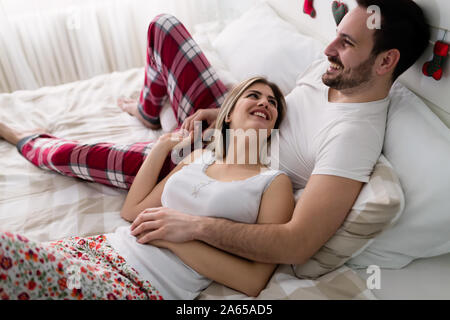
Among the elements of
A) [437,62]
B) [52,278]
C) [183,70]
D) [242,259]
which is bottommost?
[242,259]

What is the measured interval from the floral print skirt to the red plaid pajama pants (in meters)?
0.49

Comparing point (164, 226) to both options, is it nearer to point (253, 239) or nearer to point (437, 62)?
point (253, 239)

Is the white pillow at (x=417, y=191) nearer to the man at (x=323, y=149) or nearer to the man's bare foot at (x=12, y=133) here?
the man at (x=323, y=149)

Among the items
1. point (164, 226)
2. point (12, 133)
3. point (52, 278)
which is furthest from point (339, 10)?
point (12, 133)

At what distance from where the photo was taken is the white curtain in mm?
2525

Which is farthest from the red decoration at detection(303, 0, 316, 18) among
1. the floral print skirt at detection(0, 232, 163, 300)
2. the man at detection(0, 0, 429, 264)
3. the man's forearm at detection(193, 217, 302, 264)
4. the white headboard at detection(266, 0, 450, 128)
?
the floral print skirt at detection(0, 232, 163, 300)

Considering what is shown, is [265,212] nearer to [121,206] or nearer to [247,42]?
[121,206]

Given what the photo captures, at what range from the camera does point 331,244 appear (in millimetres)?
914

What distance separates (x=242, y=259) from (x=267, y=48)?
0.99 metres

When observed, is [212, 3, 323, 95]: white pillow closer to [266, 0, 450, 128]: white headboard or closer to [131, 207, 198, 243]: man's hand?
[266, 0, 450, 128]: white headboard

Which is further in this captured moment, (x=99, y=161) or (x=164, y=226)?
(x=99, y=161)

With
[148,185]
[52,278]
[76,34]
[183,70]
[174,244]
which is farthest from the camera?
[76,34]

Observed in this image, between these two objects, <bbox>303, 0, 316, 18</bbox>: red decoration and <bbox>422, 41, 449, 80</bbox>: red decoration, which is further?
<bbox>303, 0, 316, 18</bbox>: red decoration

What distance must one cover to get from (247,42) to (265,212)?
Result: 3.28ft
